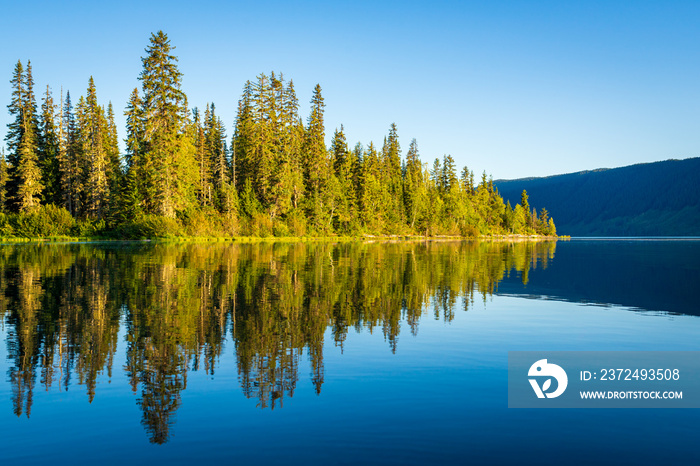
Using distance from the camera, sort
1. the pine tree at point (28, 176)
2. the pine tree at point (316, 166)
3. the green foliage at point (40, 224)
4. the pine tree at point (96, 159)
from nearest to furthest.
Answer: the green foliage at point (40, 224) < the pine tree at point (28, 176) < the pine tree at point (96, 159) < the pine tree at point (316, 166)

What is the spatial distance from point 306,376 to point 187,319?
5743 mm

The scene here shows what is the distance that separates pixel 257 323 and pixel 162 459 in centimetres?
736

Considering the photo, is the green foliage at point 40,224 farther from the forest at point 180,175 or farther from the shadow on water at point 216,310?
the shadow on water at point 216,310

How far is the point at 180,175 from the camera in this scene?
66688 millimetres

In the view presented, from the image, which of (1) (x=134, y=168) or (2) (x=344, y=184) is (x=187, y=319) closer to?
(1) (x=134, y=168)

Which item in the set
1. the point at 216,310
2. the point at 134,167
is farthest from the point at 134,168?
the point at 216,310

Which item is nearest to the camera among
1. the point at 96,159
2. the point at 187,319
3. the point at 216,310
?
the point at 187,319

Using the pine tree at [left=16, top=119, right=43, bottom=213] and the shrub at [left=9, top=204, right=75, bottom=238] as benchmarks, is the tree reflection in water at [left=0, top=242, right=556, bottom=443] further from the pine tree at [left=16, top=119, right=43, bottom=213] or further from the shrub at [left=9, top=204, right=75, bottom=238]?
the pine tree at [left=16, top=119, right=43, bottom=213]

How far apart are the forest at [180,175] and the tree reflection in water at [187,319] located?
40527 mm

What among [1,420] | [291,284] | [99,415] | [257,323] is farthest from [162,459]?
[291,284]

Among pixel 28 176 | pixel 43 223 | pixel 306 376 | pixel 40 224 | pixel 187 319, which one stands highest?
pixel 28 176

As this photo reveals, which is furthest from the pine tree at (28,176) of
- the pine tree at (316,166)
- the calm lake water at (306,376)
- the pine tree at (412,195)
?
the pine tree at (412,195)

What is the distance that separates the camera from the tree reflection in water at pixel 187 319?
8.96 m

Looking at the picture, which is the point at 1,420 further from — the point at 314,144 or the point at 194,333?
the point at 314,144
